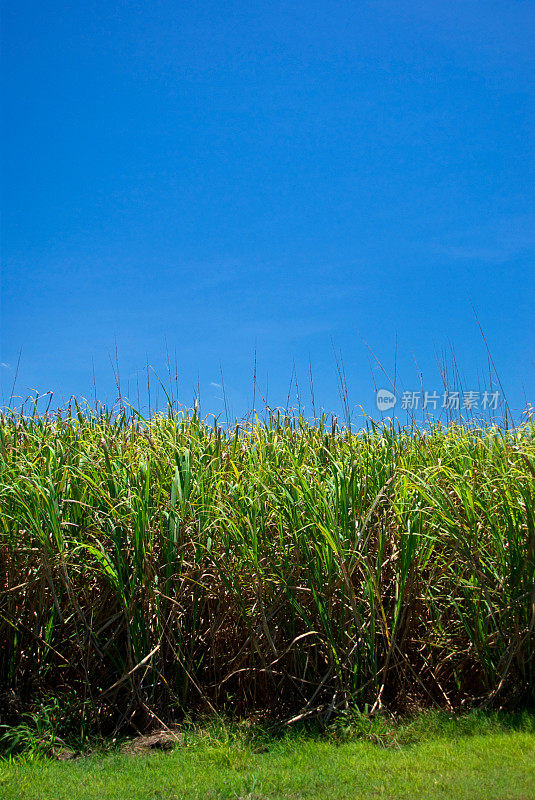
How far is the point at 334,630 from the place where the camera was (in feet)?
11.6

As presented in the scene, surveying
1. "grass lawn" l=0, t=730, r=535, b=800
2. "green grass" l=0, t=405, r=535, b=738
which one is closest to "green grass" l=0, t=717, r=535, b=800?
"grass lawn" l=0, t=730, r=535, b=800

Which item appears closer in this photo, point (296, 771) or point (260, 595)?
point (296, 771)

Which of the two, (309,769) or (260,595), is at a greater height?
(260,595)

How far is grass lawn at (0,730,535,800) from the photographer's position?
273 cm

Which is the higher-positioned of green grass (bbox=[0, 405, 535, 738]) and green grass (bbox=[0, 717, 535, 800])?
green grass (bbox=[0, 405, 535, 738])

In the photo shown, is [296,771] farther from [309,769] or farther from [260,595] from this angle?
[260,595]

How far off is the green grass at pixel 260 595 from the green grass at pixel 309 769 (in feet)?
0.95

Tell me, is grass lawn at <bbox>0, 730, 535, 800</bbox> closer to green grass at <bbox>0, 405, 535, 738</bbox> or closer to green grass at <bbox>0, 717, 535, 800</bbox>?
green grass at <bbox>0, 717, 535, 800</bbox>

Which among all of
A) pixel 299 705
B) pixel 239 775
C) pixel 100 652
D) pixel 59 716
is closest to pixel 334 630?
pixel 299 705

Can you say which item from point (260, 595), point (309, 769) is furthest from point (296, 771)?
point (260, 595)

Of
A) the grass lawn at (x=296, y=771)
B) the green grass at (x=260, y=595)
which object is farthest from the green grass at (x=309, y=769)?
the green grass at (x=260, y=595)

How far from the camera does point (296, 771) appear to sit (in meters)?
2.90

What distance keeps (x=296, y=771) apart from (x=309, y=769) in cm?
7

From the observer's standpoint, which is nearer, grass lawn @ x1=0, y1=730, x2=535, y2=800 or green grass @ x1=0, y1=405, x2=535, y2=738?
grass lawn @ x1=0, y1=730, x2=535, y2=800
